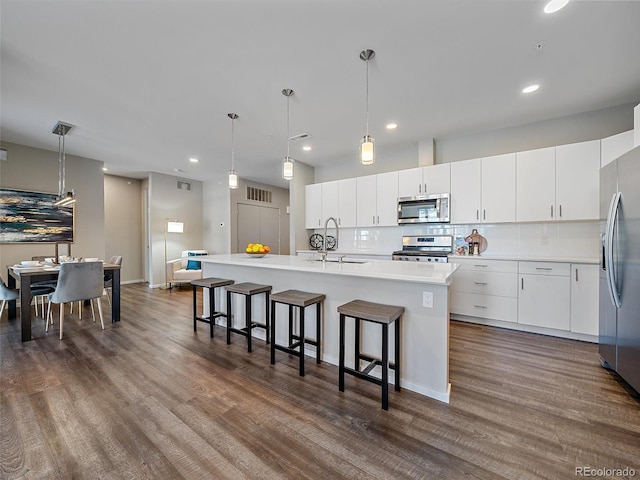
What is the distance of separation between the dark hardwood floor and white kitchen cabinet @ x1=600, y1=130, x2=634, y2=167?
84.4 inches

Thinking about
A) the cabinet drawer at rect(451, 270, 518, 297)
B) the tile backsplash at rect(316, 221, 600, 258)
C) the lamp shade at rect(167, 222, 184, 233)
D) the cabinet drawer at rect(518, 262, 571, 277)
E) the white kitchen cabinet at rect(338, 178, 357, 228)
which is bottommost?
the cabinet drawer at rect(451, 270, 518, 297)

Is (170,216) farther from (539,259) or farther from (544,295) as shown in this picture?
(544,295)

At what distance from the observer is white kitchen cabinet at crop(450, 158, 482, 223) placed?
387cm

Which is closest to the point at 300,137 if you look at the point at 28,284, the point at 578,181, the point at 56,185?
the point at 578,181

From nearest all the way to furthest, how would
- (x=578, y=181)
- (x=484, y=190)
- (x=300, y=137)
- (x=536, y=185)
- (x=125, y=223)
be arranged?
1. (x=578, y=181)
2. (x=536, y=185)
3. (x=484, y=190)
4. (x=300, y=137)
5. (x=125, y=223)

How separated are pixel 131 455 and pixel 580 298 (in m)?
4.27

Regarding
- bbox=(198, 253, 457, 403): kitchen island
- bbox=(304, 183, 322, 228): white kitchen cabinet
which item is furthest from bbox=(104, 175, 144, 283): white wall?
bbox=(198, 253, 457, 403): kitchen island

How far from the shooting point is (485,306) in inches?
141

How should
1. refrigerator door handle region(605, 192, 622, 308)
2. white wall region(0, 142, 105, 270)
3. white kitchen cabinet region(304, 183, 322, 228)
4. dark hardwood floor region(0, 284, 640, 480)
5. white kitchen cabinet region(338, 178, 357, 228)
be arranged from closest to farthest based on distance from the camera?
1. dark hardwood floor region(0, 284, 640, 480)
2. refrigerator door handle region(605, 192, 622, 308)
3. white wall region(0, 142, 105, 270)
4. white kitchen cabinet region(338, 178, 357, 228)
5. white kitchen cabinet region(304, 183, 322, 228)

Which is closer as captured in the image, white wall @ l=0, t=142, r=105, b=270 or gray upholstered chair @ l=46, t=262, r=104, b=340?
gray upholstered chair @ l=46, t=262, r=104, b=340

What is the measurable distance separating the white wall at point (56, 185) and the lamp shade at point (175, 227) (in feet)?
4.42

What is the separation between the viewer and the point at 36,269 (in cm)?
336

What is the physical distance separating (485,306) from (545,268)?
0.82 meters

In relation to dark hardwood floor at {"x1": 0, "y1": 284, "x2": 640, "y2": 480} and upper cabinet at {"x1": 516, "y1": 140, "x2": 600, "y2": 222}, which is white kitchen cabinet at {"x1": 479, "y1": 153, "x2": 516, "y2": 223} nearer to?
upper cabinet at {"x1": 516, "y1": 140, "x2": 600, "y2": 222}
